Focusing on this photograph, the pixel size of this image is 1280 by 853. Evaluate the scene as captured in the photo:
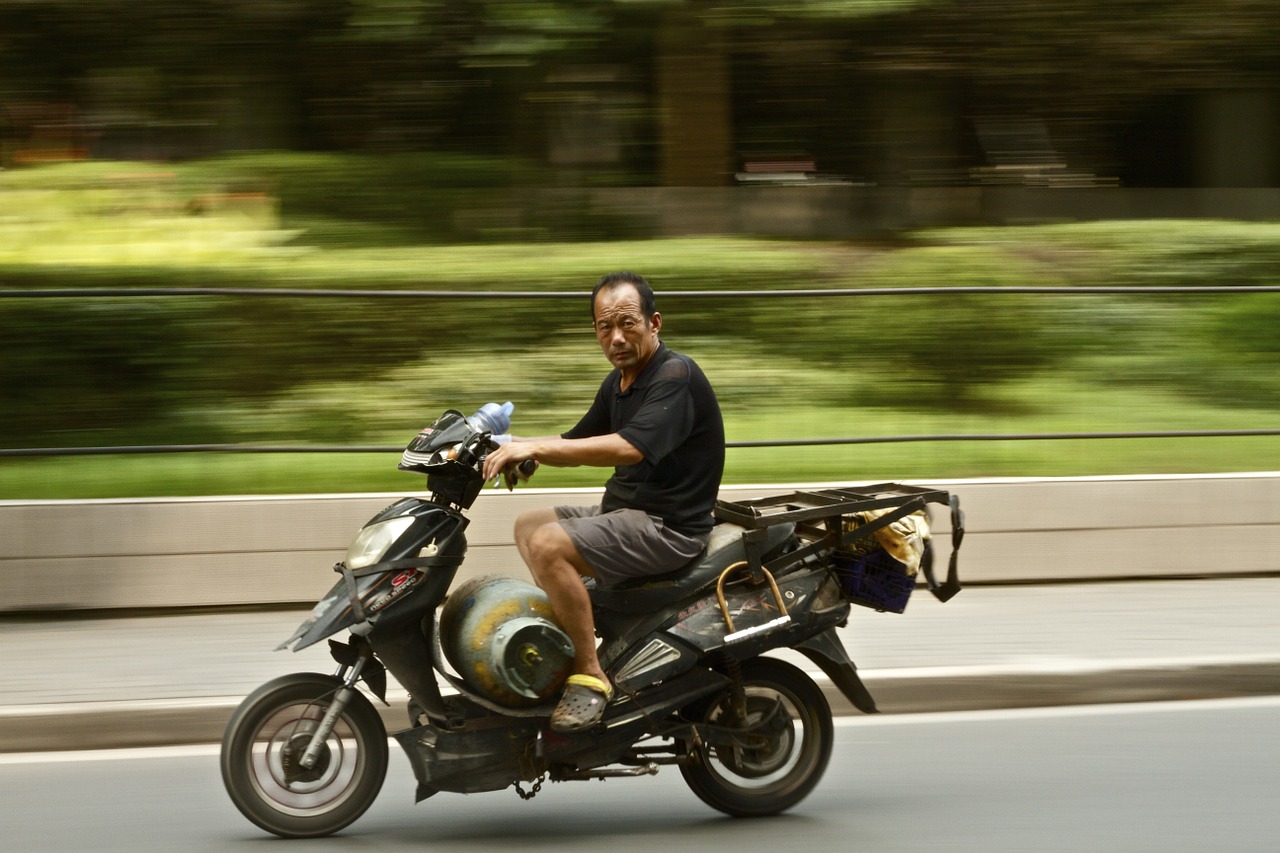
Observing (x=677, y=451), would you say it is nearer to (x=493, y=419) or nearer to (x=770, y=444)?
(x=493, y=419)

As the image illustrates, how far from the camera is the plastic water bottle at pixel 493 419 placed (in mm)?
4570

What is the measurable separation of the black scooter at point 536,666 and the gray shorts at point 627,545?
0.11 m

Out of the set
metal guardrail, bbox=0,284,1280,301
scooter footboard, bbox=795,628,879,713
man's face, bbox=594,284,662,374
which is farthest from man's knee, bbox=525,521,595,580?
metal guardrail, bbox=0,284,1280,301

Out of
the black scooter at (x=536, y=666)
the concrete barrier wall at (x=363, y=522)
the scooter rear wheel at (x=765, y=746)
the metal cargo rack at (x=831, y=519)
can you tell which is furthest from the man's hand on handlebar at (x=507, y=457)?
the concrete barrier wall at (x=363, y=522)

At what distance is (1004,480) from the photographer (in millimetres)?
8125

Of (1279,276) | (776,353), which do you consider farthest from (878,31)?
(776,353)

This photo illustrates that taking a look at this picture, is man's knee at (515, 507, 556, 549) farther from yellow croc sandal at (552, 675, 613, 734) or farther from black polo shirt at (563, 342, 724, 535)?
yellow croc sandal at (552, 675, 613, 734)

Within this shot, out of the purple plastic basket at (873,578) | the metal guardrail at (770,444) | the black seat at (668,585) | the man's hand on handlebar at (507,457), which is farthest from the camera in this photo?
the metal guardrail at (770,444)

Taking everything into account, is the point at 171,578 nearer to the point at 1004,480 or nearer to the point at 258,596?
the point at 258,596

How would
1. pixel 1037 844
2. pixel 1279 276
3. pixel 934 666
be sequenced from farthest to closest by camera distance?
pixel 1279 276
pixel 934 666
pixel 1037 844

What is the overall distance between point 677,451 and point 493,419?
596 millimetres

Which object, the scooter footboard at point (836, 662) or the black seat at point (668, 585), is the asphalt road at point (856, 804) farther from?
the black seat at point (668, 585)

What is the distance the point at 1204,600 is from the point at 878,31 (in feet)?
22.6

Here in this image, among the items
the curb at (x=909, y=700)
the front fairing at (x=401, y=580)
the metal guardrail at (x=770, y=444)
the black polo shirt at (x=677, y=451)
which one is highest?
the black polo shirt at (x=677, y=451)
